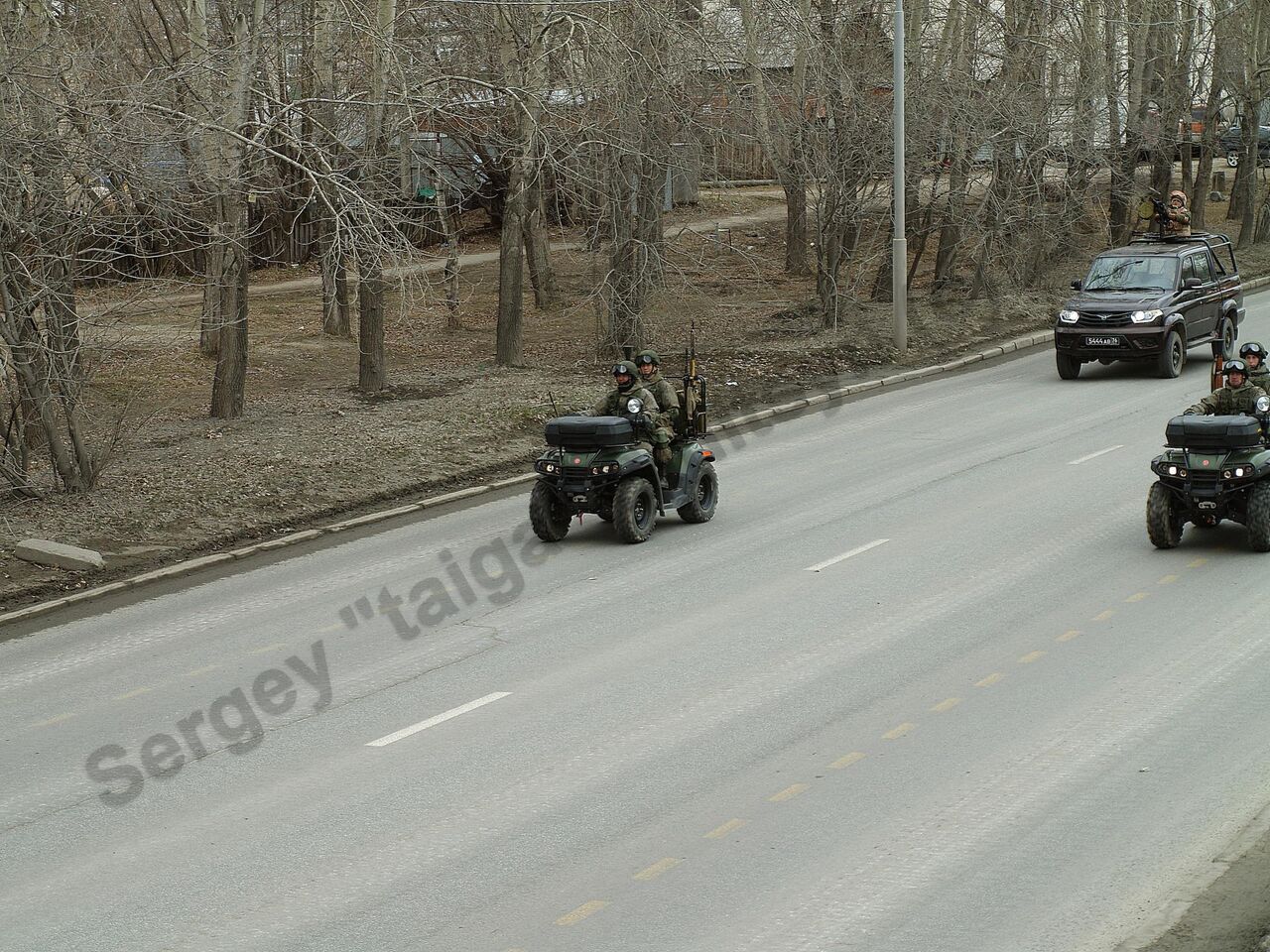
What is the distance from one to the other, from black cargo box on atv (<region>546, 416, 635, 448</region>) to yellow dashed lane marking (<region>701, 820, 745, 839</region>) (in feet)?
23.7

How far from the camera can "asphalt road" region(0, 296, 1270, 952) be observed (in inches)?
297

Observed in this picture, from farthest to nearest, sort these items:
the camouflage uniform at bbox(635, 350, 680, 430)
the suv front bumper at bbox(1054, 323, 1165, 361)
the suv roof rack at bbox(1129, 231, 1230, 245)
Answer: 1. the suv roof rack at bbox(1129, 231, 1230, 245)
2. the suv front bumper at bbox(1054, 323, 1165, 361)
3. the camouflage uniform at bbox(635, 350, 680, 430)

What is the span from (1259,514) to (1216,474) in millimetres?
531

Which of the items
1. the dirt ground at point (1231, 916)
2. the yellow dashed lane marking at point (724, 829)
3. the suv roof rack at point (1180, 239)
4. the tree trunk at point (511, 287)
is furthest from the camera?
the suv roof rack at point (1180, 239)

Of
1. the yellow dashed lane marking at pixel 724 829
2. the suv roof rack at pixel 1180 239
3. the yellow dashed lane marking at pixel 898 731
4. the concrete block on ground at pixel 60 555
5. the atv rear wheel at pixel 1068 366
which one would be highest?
the suv roof rack at pixel 1180 239

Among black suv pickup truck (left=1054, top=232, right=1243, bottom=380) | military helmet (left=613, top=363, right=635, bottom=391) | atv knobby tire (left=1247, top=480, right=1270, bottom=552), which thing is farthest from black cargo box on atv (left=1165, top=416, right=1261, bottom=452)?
black suv pickup truck (left=1054, top=232, right=1243, bottom=380)

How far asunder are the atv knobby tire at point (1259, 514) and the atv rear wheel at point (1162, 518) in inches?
26.3

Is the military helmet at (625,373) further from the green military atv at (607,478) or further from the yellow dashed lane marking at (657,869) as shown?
the yellow dashed lane marking at (657,869)

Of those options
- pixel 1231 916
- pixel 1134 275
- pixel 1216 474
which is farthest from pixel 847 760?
pixel 1134 275

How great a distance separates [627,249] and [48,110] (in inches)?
416

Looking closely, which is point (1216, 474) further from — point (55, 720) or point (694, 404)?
point (55, 720)

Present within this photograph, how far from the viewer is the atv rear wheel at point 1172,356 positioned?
24062 millimetres

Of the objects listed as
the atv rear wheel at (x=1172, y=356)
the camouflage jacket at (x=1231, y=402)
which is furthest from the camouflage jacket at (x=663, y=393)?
the atv rear wheel at (x=1172, y=356)

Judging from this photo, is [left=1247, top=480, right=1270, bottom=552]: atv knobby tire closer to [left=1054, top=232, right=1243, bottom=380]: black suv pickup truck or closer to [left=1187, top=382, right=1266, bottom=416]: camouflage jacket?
[left=1187, top=382, right=1266, bottom=416]: camouflage jacket
